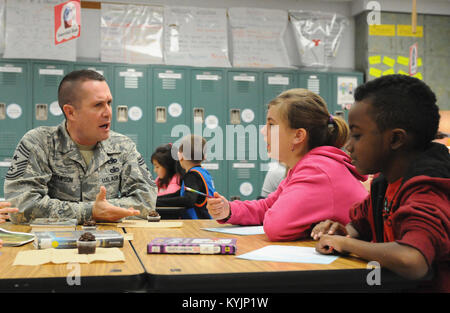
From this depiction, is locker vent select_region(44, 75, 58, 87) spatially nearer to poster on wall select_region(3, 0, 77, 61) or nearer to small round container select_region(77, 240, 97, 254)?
poster on wall select_region(3, 0, 77, 61)

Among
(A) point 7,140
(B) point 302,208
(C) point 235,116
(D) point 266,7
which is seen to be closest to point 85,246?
(B) point 302,208

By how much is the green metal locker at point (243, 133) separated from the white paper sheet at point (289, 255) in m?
4.39

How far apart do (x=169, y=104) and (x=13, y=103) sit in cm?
176

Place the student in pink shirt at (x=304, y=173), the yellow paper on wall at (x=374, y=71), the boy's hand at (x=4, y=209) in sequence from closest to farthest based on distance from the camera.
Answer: the student in pink shirt at (x=304, y=173), the boy's hand at (x=4, y=209), the yellow paper on wall at (x=374, y=71)

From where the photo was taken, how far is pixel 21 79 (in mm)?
5242

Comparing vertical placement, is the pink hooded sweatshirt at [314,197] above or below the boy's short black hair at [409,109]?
below

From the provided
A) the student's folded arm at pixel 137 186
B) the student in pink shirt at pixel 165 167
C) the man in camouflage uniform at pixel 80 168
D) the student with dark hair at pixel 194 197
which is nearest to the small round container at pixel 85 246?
the man in camouflage uniform at pixel 80 168

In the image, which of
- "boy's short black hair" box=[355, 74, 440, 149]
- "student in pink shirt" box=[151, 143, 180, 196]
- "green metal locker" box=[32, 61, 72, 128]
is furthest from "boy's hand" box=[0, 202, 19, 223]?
"green metal locker" box=[32, 61, 72, 128]

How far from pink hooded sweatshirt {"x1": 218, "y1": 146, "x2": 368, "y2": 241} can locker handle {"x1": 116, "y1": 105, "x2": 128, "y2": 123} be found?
4137mm

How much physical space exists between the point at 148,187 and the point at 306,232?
0.93 meters

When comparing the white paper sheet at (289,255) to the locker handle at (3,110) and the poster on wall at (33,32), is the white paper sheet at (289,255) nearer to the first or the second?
the locker handle at (3,110)

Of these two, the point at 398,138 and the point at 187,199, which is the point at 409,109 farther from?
the point at 187,199

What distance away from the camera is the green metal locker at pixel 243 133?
5.77 meters
